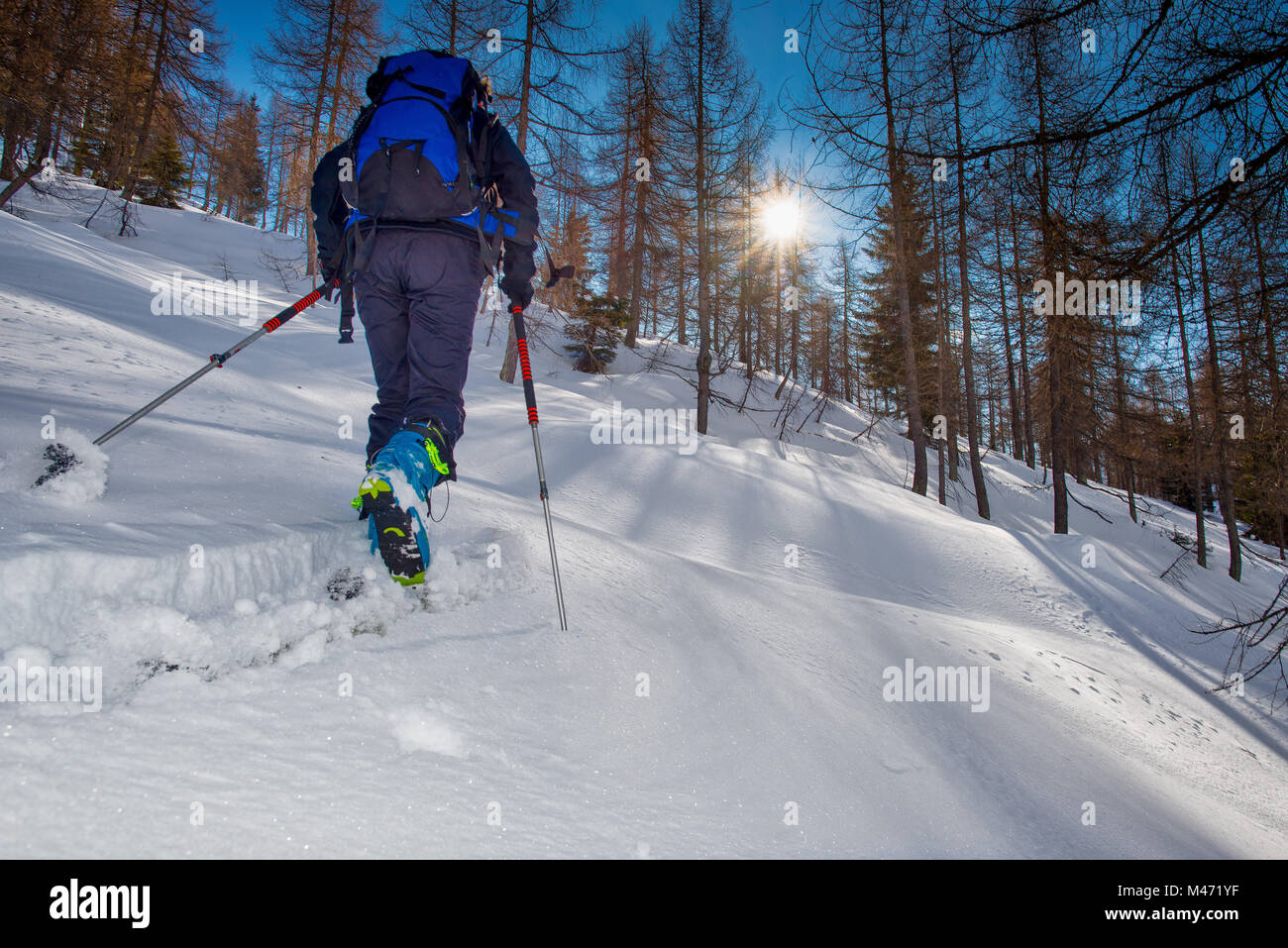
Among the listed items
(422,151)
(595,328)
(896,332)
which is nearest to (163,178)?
(595,328)

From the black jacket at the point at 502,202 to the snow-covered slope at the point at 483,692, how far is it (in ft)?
3.71

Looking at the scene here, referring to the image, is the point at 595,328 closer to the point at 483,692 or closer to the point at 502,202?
the point at 502,202

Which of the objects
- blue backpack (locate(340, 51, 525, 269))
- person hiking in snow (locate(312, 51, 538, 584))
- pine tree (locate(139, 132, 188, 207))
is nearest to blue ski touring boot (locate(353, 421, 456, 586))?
person hiking in snow (locate(312, 51, 538, 584))

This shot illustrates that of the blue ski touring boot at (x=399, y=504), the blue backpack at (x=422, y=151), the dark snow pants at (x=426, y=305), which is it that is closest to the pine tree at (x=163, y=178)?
the blue backpack at (x=422, y=151)

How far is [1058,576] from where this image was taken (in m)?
5.59

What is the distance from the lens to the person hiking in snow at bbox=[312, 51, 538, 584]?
6.75 ft

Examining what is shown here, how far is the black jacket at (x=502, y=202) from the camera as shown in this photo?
2.28 m

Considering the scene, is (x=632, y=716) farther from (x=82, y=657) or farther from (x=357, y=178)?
(x=357, y=178)

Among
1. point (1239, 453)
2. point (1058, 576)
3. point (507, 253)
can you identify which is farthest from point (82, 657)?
point (1239, 453)

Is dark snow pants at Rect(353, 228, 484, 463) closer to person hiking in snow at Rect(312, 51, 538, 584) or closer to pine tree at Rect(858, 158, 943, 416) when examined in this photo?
person hiking in snow at Rect(312, 51, 538, 584)

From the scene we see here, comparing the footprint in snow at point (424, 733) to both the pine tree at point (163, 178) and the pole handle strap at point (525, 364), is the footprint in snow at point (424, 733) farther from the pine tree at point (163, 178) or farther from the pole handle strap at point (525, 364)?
the pine tree at point (163, 178)

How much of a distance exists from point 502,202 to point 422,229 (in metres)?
0.40

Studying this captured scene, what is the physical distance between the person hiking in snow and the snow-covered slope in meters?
0.49

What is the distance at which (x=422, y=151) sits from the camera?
206 cm
